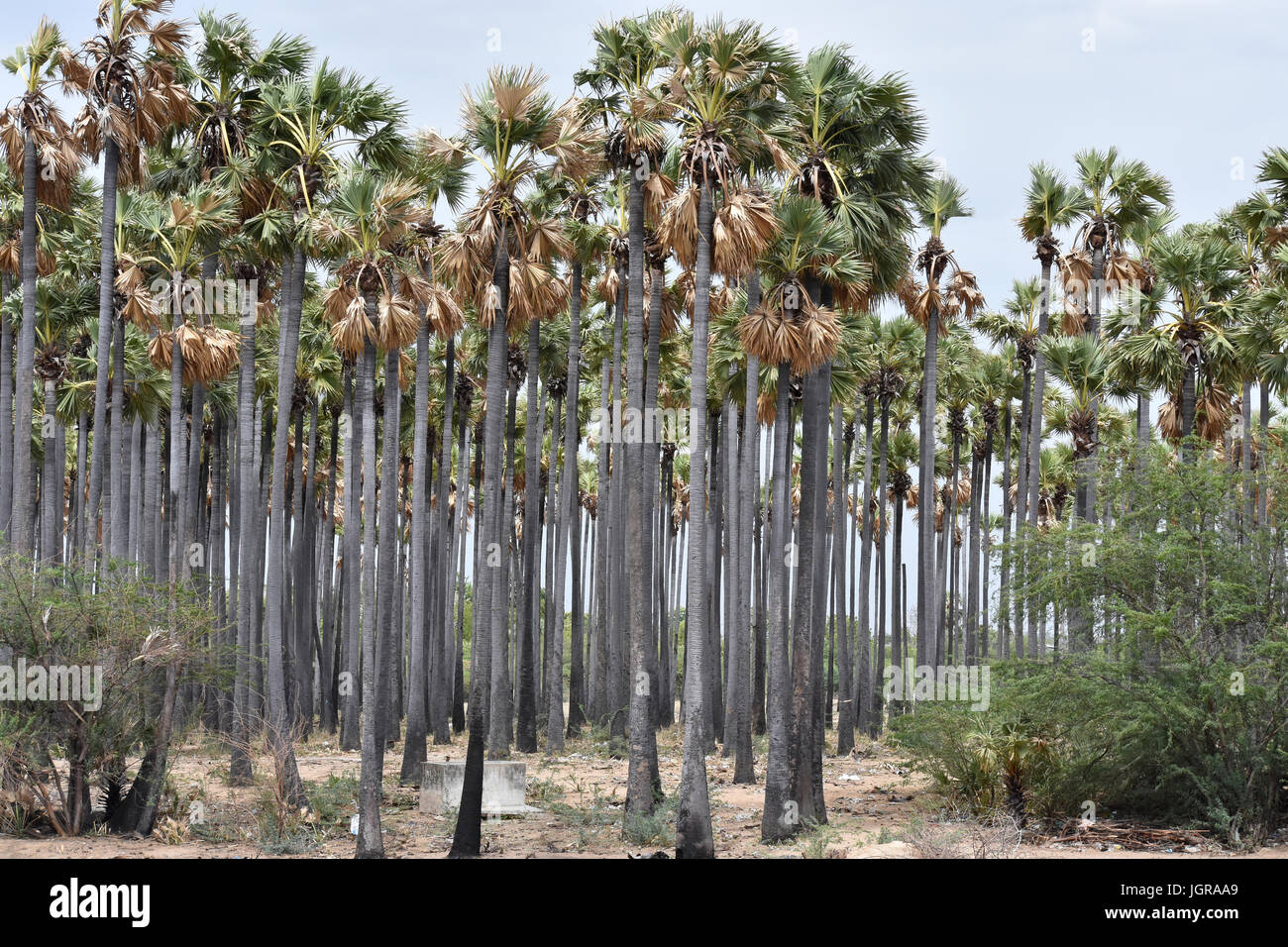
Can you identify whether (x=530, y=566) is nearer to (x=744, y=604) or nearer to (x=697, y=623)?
(x=744, y=604)

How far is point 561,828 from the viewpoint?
2138 cm

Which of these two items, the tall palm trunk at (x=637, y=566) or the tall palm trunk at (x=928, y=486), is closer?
the tall palm trunk at (x=637, y=566)

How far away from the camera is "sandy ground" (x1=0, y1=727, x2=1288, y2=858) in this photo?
17547 mm

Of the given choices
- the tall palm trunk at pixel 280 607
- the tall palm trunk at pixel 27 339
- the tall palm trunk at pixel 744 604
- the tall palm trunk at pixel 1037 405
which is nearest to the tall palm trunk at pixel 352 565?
the tall palm trunk at pixel 280 607

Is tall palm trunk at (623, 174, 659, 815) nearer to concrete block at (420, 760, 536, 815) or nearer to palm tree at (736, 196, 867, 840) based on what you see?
palm tree at (736, 196, 867, 840)

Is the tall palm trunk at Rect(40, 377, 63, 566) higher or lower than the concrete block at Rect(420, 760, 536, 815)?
higher

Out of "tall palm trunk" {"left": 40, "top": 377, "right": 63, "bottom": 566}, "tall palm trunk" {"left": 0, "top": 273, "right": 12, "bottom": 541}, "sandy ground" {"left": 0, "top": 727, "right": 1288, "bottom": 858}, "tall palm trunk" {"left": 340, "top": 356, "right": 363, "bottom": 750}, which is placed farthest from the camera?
"tall palm trunk" {"left": 40, "top": 377, "right": 63, "bottom": 566}

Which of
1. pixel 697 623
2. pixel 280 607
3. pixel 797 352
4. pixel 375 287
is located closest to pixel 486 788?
pixel 280 607

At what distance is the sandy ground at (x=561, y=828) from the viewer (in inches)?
691

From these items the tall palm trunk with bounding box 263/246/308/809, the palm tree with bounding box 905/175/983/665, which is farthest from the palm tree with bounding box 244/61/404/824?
the palm tree with bounding box 905/175/983/665

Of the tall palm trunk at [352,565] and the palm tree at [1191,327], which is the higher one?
the palm tree at [1191,327]

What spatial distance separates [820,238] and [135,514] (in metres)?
23.4

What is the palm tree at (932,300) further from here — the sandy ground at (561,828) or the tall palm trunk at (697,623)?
the tall palm trunk at (697,623)
